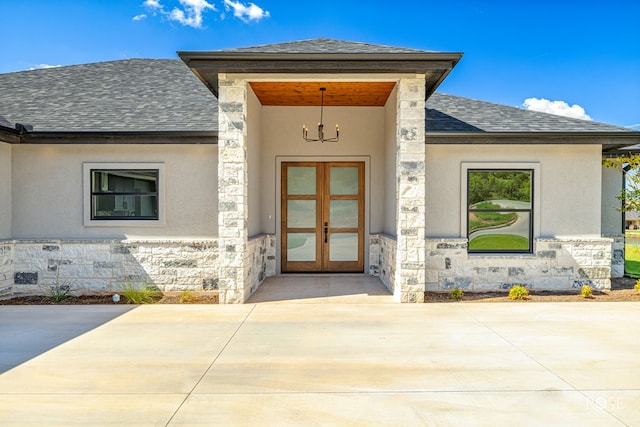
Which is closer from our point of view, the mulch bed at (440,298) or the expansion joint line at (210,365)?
the expansion joint line at (210,365)

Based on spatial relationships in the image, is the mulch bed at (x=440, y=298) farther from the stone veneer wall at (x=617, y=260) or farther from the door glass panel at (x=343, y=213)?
the door glass panel at (x=343, y=213)

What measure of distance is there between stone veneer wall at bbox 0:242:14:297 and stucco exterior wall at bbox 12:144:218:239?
0.46 m

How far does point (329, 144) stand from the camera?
9.50 m

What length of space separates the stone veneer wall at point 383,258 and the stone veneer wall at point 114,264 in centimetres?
343

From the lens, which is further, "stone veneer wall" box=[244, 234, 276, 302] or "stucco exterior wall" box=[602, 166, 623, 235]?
"stucco exterior wall" box=[602, 166, 623, 235]

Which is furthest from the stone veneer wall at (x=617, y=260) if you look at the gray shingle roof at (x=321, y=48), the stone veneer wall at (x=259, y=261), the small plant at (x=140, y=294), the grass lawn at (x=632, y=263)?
the small plant at (x=140, y=294)

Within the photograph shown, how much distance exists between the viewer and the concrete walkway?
3.13m

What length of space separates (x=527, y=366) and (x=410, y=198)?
3.32 m

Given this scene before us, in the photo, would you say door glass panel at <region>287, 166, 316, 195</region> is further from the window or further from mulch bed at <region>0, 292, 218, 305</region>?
the window

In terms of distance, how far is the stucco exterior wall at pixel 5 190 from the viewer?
25.0ft

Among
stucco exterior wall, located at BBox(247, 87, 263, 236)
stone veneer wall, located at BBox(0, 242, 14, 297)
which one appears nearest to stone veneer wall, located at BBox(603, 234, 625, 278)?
stucco exterior wall, located at BBox(247, 87, 263, 236)

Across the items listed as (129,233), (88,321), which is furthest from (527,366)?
(129,233)

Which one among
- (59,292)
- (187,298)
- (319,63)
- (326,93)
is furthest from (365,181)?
(59,292)

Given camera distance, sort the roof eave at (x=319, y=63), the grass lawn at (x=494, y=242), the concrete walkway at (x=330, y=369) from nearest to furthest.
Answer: the concrete walkway at (x=330, y=369) → the roof eave at (x=319, y=63) → the grass lawn at (x=494, y=242)
